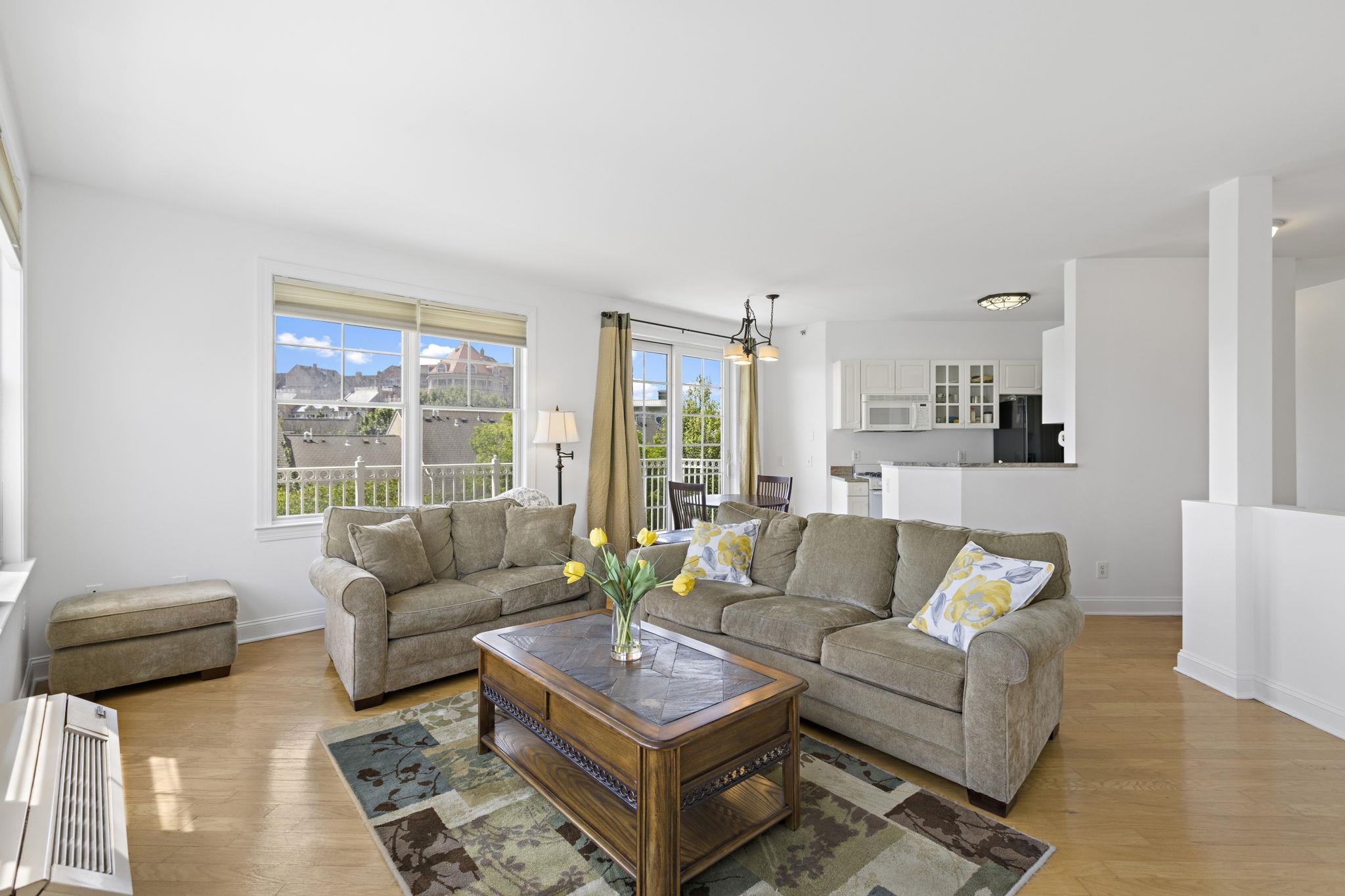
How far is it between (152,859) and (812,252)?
14.9 feet

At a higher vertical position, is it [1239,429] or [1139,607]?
[1239,429]

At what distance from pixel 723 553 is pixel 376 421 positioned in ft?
8.87

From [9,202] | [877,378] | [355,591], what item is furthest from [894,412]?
[9,202]

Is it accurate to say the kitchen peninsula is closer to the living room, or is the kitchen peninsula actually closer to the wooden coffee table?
the living room

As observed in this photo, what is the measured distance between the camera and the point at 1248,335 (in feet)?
10.7

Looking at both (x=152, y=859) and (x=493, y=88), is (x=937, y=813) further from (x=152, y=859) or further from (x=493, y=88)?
(x=493, y=88)

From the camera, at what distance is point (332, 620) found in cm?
328

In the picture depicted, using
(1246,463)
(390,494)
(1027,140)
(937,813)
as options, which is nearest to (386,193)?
(390,494)

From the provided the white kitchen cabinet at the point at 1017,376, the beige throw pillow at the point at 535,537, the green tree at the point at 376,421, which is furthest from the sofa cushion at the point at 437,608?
the white kitchen cabinet at the point at 1017,376

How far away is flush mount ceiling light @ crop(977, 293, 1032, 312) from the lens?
18.6ft

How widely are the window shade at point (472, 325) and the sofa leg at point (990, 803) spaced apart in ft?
14.1

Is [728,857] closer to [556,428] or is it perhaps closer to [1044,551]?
[1044,551]

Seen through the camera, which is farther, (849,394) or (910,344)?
(910,344)

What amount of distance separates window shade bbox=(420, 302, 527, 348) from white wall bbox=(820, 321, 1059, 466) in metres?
3.54
